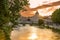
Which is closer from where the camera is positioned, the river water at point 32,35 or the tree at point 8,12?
the tree at point 8,12

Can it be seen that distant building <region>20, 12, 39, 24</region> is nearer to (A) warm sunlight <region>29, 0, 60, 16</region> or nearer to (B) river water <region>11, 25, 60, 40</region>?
(A) warm sunlight <region>29, 0, 60, 16</region>

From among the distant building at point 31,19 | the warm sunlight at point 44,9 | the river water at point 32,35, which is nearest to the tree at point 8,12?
the river water at point 32,35

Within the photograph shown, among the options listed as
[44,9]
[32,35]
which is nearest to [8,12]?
[32,35]

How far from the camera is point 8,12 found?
6.57 meters

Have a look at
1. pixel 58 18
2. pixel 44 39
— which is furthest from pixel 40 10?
pixel 44 39

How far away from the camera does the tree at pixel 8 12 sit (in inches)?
250

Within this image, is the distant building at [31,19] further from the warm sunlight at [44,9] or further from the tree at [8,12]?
the tree at [8,12]

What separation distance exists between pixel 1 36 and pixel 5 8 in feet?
2.25

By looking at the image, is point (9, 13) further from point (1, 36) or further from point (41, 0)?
point (41, 0)

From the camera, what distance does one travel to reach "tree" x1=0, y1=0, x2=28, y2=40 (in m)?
6.35

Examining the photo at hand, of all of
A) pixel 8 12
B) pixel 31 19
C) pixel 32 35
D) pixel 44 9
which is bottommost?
pixel 8 12

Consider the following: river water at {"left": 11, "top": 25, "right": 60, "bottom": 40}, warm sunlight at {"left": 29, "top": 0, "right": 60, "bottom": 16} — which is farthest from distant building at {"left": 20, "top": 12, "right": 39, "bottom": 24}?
river water at {"left": 11, "top": 25, "right": 60, "bottom": 40}

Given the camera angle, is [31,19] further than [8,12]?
Yes

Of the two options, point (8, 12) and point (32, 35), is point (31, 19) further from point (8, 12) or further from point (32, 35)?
point (8, 12)
